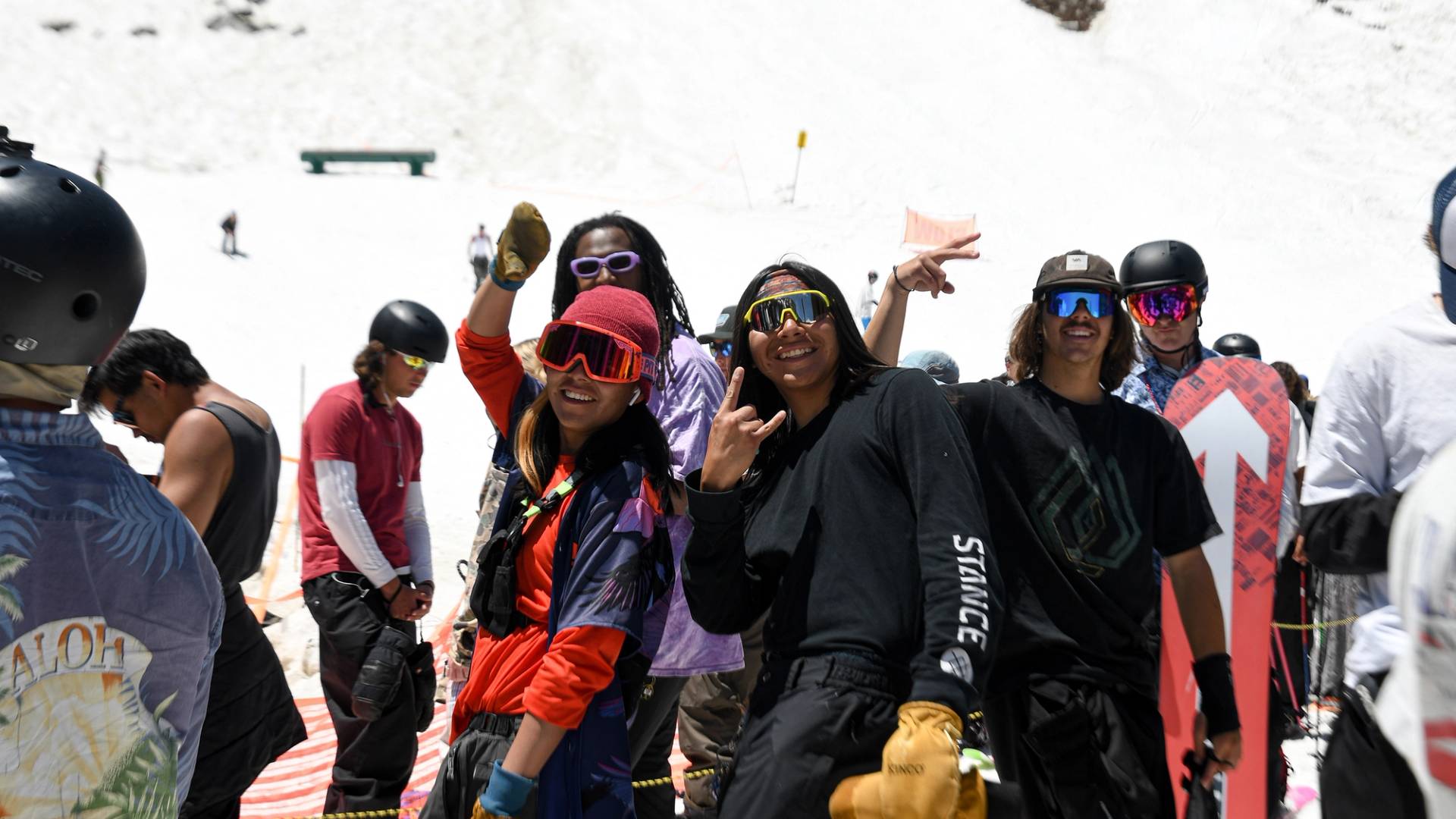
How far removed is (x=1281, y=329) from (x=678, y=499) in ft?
Result: 76.1

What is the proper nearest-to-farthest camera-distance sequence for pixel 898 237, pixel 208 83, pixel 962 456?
pixel 962 456 → pixel 898 237 → pixel 208 83

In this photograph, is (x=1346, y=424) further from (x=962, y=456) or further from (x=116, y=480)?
(x=116, y=480)

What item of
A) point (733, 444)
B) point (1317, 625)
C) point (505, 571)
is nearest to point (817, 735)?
point (733, 444)

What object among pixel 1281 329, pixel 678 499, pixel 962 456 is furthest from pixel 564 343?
pixel 1281 329

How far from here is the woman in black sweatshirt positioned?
2312mm

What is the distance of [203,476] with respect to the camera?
3629mm

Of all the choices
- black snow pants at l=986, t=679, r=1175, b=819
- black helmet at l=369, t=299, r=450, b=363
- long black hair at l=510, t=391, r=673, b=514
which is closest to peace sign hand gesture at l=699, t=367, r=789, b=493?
long black hair at l=510, t=391, r=673, b=514

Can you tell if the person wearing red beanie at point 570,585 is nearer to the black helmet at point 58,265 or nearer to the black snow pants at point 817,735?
the black snow pants at point 817,735

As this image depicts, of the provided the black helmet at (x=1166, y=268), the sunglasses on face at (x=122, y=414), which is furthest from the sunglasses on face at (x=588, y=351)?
the black helmet at (x=1166, y=268)

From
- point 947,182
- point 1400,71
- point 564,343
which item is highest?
point 1400,71

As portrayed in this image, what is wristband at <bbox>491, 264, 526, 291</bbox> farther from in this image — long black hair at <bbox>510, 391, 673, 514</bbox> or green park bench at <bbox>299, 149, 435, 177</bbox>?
green park bench at <bbox>299, 149, 435, 177</bbox>

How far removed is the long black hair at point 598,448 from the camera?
301 centimetres

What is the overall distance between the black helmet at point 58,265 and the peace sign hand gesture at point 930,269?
6.87 ft

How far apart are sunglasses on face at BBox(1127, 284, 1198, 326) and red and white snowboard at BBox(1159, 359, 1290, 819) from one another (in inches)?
9.6
